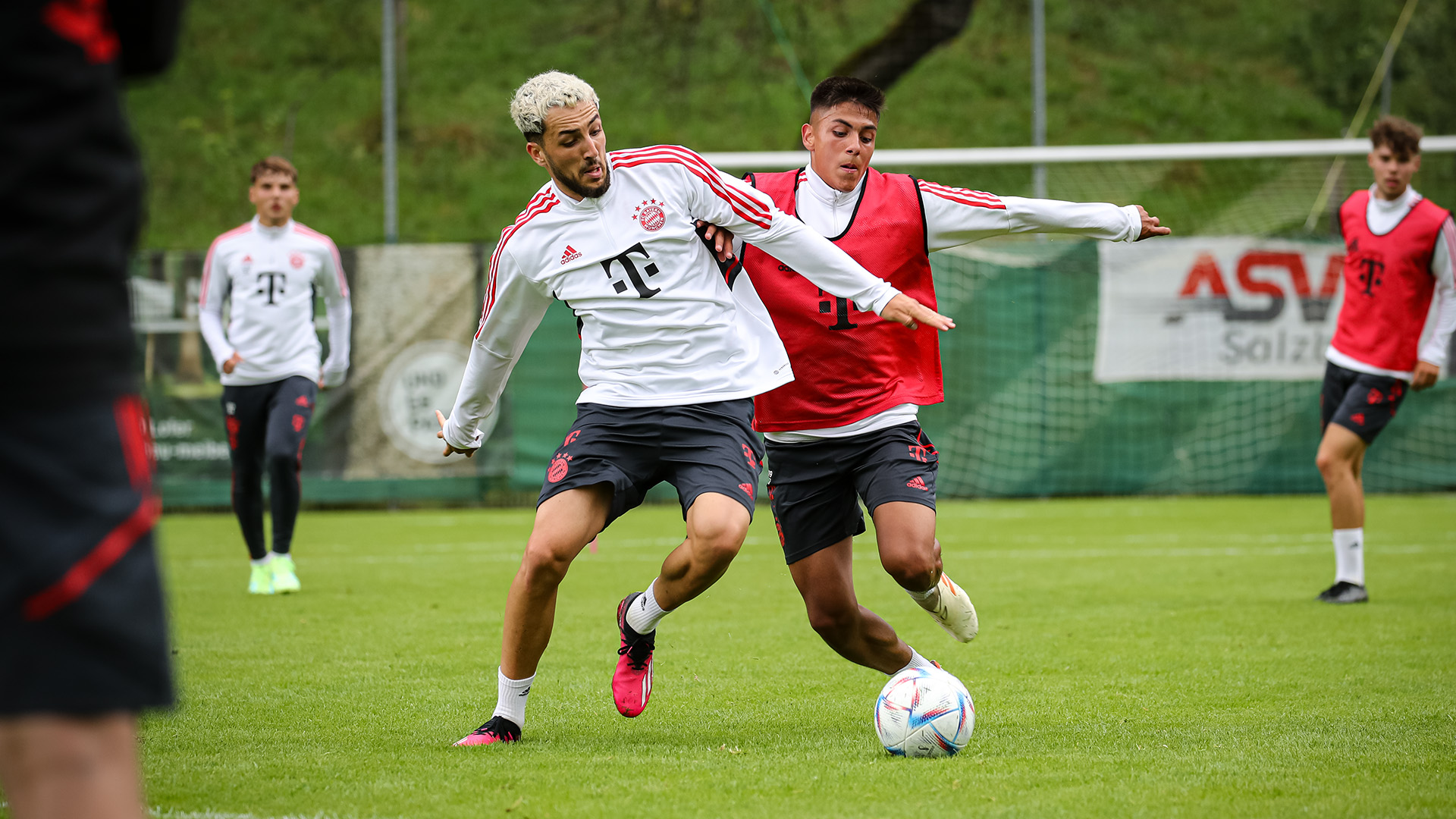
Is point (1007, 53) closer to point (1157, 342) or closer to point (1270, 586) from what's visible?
point (1157, 342)

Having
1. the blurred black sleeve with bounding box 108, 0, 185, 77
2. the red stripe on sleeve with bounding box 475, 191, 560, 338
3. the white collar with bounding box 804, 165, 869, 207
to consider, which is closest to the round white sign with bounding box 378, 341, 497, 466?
the white collar with bounding box 804, 165, 869, 207

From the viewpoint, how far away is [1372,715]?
467 cm

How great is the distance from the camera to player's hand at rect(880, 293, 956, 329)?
4019 mm

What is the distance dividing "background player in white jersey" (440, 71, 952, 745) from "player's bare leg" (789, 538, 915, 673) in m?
0.36

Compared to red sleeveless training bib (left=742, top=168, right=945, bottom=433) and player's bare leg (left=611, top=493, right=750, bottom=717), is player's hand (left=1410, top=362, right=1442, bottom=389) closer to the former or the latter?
red sleeveless training bib (left=742, top=168, right=945, bottom=433)

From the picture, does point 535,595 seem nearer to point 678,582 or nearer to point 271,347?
point 678,582

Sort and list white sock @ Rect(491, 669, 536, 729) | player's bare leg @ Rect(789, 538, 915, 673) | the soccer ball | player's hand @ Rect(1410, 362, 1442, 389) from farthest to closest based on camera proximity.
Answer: player's hand @ Rect(1410, 362, 1442, 389), player's bare leg @ Rect(789, 538, 915, 673), white sock @ Rect(491, 669, 536, 729), the soccer ball

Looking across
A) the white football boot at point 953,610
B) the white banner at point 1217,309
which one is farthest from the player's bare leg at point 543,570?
the white banner at point 1217,309

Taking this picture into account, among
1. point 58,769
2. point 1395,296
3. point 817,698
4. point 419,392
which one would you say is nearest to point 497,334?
point 817,698

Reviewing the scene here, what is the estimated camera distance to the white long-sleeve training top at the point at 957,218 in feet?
16.0

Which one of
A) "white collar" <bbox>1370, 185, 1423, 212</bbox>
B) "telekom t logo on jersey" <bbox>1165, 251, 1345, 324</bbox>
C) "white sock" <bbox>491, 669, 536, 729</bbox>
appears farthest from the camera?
"telekom t logo on jersey" <bbox>1165, 251, 1345, 324</bbox>

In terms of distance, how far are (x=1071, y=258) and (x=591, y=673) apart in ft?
34.0

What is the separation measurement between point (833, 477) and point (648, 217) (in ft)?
3.63

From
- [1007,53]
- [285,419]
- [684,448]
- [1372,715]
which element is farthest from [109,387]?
[1007,53]
